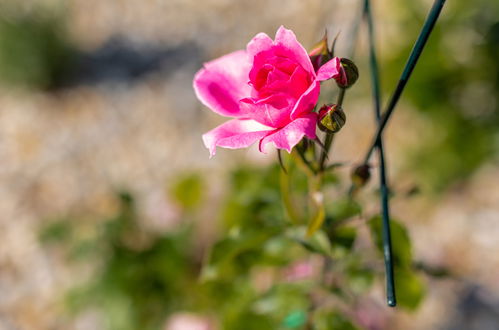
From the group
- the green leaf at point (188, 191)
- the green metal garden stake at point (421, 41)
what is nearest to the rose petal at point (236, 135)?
the green metal garden stake at point (421, 41)

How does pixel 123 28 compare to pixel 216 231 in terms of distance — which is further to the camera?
pixel 123 28

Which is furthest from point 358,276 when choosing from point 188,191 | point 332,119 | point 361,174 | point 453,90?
point 453,90

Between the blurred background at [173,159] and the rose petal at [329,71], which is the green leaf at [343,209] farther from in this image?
the rose petal at [329,71]

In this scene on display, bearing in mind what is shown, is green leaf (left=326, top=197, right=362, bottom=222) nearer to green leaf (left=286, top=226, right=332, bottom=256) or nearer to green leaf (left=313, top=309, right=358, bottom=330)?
green leaf (left=286, top=226, right=332, bottom=256)

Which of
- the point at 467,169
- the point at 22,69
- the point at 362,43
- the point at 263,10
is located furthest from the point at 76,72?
the point at 467,169

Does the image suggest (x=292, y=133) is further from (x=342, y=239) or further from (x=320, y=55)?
(x=342, y=239)

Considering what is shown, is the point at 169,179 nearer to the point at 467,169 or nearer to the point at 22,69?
the point at 22,69

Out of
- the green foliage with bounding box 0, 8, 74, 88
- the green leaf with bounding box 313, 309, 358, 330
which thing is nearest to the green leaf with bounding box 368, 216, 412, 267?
the green leaf with bounding box 313, 309, 358, 330
